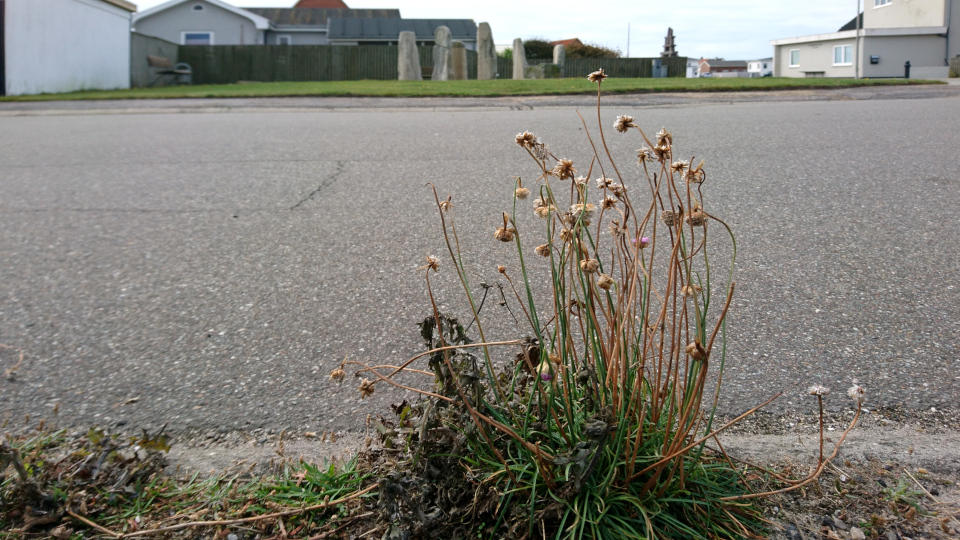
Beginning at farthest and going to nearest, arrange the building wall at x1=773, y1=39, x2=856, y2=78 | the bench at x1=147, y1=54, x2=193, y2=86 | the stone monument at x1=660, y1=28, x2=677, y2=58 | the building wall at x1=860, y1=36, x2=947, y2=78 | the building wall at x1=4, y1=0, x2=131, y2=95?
1. the building wall at x1=773, y1=39, x2=856, y2=78
2. the building wall at x1=860, y1=36, x2=947, y2=78
3. the stone monument at x1=660, y1=28, x2=677, y2=58
4. the bench at x1=147, y1=54, x2=193, y2=86
5. the building wall at x1=4, y1=0, x2=131, y2=95

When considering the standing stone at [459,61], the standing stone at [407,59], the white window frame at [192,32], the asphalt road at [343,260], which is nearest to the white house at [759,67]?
the white window frame at [192,32]

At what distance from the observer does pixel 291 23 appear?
42.6m

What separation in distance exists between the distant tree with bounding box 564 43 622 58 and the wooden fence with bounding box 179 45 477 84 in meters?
13.5

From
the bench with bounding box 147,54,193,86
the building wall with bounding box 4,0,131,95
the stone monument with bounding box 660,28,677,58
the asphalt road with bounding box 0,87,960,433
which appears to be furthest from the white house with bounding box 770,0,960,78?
the asphalt road with bounding box 0,87,960,433

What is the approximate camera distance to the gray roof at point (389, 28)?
40938 millimetres

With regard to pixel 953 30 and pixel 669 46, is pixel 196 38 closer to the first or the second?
pixel 669 46

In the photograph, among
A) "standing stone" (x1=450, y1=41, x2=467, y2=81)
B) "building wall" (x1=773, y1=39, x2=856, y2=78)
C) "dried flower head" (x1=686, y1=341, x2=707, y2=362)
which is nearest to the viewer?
"dried flower head" (x1=686, y1=341, x2=707, y2=362)

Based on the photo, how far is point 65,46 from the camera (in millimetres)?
20781

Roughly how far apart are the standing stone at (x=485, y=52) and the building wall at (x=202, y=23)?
61.4 ft

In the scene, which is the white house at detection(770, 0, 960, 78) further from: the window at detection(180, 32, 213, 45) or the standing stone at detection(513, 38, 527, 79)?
the window at detection(180, 32, 213, 45)

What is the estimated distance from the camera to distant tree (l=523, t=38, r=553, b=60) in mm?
43844

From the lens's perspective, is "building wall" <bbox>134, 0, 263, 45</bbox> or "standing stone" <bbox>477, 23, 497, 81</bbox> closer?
"standing stone" <bbox>477, 23, 497, 81</bbox>

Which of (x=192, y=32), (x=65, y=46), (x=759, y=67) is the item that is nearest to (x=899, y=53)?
(x=192, y=32)

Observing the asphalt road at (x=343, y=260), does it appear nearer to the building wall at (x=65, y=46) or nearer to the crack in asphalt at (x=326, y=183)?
the crack in asphalt at (x=326, y=183)
